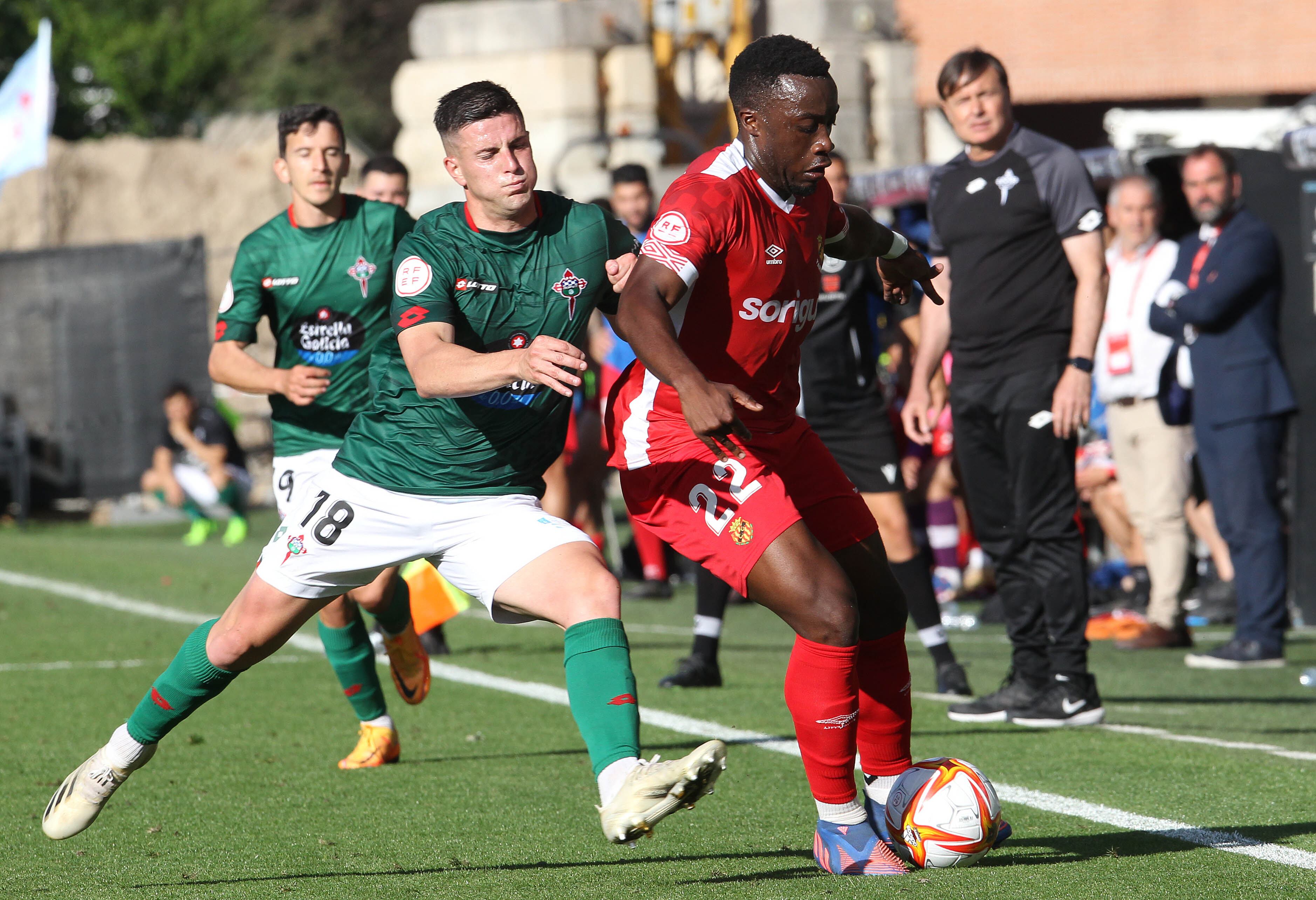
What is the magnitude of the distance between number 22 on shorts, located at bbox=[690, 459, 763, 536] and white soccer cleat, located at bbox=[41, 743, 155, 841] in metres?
1.77

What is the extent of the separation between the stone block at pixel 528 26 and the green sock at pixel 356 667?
63.5 feet

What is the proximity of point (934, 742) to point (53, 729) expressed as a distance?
359 cm

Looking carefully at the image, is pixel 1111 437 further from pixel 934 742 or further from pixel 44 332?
pixel 44 332

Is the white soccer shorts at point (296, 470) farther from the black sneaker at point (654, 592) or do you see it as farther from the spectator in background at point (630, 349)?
the black sneaker at point (654, 592)

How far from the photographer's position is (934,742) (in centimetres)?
616

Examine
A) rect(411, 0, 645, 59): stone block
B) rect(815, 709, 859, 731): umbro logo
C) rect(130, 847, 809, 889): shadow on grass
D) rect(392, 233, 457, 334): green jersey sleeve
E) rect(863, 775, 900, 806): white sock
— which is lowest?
rect(130, 847, 809, 889): shadow on grass

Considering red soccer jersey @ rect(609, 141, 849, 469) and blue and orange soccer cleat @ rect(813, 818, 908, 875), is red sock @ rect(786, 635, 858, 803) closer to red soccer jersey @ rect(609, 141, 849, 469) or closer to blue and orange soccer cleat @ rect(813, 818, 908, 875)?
blue and orange soccer cleat @ rect(813, 818, 908, 875)

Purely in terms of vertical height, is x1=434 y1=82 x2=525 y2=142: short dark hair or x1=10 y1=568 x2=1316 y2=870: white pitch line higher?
x1=434 y1=82 x2=525 y2=142: short dark hair

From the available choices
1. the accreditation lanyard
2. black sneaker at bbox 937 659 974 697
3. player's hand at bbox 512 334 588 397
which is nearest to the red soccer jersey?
player's hand at bbox 512 334 588 397

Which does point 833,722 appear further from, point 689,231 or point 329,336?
point 329,336

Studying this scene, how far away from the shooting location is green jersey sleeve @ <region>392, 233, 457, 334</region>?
426 centimetres

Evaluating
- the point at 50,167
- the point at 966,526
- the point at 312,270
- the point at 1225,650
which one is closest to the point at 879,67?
the point at 50,167

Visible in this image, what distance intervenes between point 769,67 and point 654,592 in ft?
26.9

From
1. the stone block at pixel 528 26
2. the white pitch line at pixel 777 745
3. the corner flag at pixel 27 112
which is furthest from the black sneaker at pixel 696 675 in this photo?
the stone block at pixel 528 26
